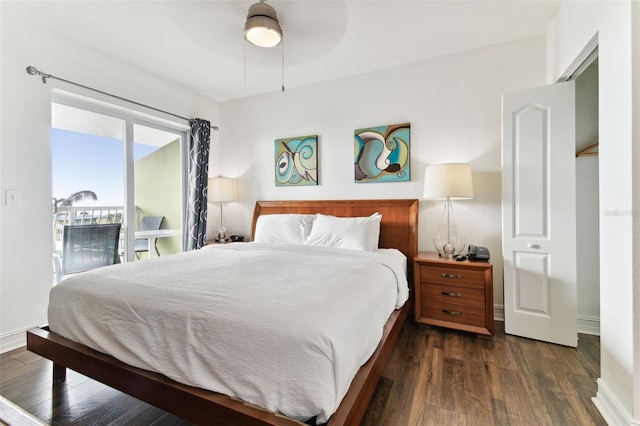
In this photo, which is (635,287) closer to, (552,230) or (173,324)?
(552,230)

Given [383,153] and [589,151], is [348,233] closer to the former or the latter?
[383,153]

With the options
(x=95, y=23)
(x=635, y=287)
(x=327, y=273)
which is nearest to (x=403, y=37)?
(x=327, y=273)

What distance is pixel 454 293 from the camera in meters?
2.39

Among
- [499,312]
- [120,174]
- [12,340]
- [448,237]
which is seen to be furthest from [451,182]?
[12,340]

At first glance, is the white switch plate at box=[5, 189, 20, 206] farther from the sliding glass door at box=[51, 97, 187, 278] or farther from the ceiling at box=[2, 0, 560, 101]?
the ceiling at box=[2, 0, 560, 101]

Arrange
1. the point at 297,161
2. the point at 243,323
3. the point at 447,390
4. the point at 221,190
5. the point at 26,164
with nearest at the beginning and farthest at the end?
the point at 243,323
the point at 447,390
the point at 26,164
the point at 297,161
the point at 221,190

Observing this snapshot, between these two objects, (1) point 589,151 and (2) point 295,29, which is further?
(1) point 589,151

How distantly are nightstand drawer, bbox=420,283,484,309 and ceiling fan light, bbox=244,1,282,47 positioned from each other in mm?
2336

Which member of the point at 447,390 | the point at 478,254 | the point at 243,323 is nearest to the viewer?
the point at 243,323

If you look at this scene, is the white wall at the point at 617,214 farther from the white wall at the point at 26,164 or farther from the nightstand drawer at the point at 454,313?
the white wall at the point at 26,164

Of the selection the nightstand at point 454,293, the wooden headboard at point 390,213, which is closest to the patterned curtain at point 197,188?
the wooden headboard at point 390,213

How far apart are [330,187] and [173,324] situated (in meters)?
2.42

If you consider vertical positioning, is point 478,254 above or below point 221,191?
below

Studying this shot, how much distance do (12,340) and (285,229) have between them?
2372 mm
